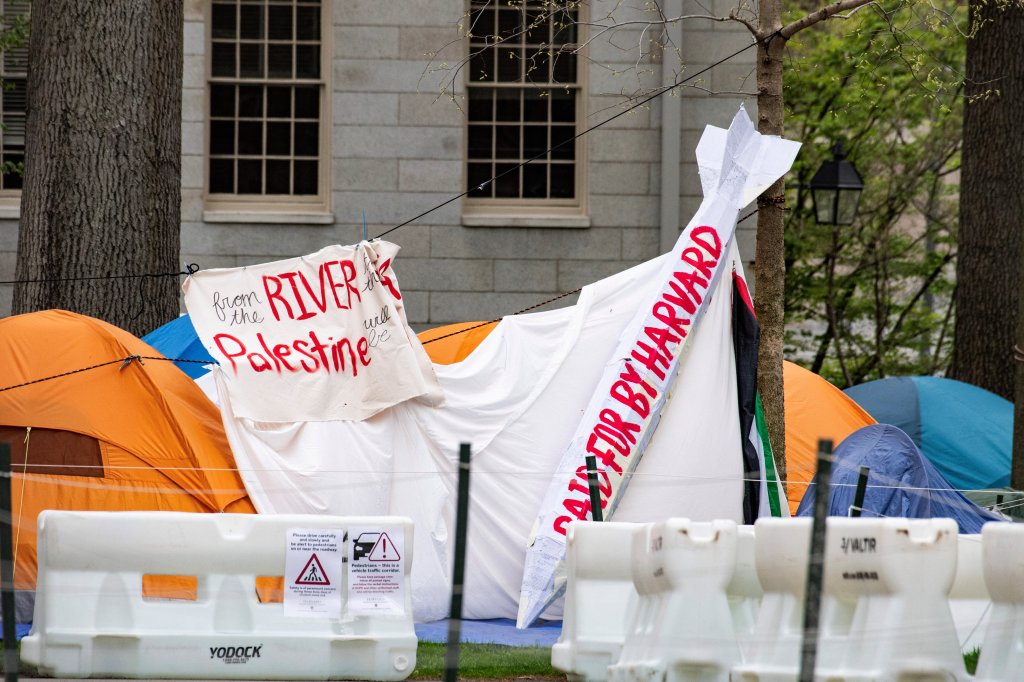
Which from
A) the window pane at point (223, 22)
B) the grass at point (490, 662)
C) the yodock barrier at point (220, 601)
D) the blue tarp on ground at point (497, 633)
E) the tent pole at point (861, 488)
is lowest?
the blue tarp on ground at point (497, 633)

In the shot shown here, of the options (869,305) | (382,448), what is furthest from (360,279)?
(869,305)

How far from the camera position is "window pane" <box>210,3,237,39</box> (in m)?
16.9

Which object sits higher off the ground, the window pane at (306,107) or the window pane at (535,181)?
the window pane at (306,107)

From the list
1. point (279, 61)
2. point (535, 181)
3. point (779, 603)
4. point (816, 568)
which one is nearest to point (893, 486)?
point (779, 603)

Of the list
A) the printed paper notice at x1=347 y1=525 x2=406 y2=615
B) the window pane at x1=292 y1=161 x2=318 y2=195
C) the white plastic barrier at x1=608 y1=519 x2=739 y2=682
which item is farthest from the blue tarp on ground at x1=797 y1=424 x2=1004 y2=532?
the window pane at x1=292 y1=161 x2=318 y2=195

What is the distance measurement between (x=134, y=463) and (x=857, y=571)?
479cm

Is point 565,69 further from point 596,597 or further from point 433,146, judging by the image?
point 596,597

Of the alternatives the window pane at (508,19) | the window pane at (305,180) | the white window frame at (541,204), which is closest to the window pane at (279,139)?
the window pane at (305,180)

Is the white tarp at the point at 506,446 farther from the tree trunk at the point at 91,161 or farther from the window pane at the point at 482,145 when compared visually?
the window pane at the point at 482,145

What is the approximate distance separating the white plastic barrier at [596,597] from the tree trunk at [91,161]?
17.8 feet

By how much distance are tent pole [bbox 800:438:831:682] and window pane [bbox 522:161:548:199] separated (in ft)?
40.2

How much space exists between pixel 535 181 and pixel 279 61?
3.45 meters

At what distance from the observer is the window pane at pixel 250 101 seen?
17.0 metres

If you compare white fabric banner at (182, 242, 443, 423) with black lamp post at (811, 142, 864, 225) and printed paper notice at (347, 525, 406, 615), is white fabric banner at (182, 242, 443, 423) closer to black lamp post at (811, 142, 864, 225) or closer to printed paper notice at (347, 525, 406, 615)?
printed paper notice at (347, 525, 406, 615)
